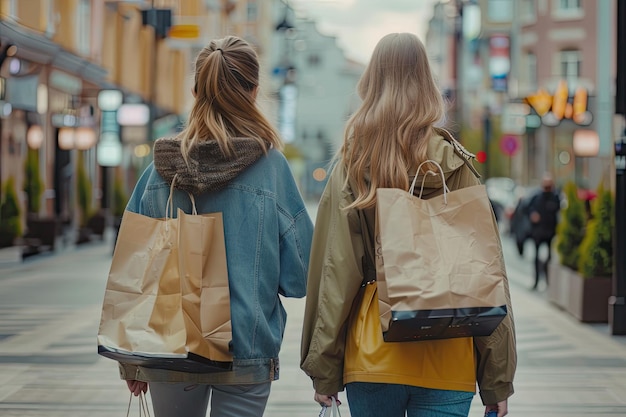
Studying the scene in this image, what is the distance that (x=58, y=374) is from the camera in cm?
790

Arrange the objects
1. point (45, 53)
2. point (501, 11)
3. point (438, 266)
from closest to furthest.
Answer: point (438, 266) < point (45, 53) < point (501, 11)

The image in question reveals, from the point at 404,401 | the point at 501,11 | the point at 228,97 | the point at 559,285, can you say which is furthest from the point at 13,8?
the point at 501,11

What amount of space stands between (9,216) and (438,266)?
60.3ft

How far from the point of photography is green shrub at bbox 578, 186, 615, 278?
1094 cm

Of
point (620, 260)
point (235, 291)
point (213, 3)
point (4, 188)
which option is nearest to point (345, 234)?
point (235, 291)

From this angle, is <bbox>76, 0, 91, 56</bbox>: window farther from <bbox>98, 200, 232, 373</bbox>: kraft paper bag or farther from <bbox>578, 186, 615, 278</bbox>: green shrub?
<bbox>98, 200, 232, 373</bbox>: kraft paper bag

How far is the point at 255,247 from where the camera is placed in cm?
327

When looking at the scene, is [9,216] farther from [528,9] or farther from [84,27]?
[528,9]

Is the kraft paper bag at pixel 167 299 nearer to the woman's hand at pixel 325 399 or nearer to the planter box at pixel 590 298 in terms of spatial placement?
the woman's hand at pixel 325 399

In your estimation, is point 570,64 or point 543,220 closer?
point 543,220

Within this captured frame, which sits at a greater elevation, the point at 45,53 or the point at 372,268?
the point at 45,53

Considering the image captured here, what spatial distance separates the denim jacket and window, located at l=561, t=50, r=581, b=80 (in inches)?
1675

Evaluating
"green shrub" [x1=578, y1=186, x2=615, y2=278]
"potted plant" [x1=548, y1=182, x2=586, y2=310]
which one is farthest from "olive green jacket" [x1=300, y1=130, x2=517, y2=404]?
"potted plant" [x1=548, y1=182, x2=586, y2=310]

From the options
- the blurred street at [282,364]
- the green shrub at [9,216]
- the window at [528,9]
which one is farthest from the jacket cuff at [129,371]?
the window at [528,9]
